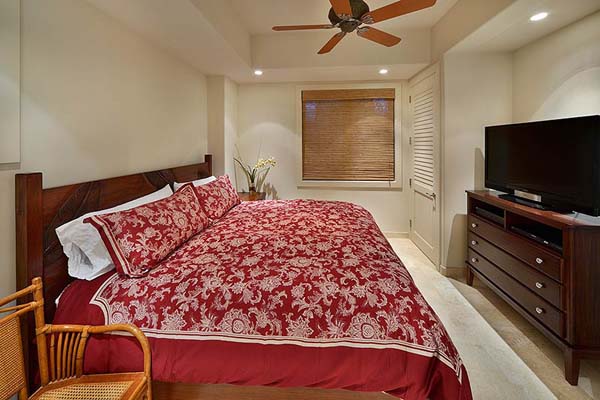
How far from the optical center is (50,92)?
5.83ft

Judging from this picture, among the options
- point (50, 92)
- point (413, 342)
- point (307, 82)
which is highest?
point (307, 82)

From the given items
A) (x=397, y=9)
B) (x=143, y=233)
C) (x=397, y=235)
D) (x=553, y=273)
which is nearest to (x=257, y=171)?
(x=397, y=235)

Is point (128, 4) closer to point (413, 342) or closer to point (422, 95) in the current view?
point (413, 342)

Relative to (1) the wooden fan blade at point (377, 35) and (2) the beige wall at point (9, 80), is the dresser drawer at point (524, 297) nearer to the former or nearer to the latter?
A: (1) the wooden fan blade at point (377, 35)


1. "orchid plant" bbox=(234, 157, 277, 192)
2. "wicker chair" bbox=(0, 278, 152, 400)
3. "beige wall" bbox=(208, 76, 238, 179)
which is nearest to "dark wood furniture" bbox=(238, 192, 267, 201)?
"orchid plant" bbox=(234, 157, 277, 192)

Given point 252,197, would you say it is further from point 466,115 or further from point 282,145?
point 466,115

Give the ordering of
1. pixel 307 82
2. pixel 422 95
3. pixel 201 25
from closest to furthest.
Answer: pixel 201 25, pixel 422 95, pixel 307 82

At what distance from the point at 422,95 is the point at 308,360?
370cm

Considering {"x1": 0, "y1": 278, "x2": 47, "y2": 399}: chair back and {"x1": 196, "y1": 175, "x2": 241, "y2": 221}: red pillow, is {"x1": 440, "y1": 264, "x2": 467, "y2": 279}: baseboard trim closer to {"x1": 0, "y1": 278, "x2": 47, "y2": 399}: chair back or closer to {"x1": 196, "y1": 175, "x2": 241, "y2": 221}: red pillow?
{"x1": 196, "y1": 175, "x2": 241, "y2": 221}: red pillow

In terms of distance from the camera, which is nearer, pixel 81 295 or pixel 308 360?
pixel 308 360

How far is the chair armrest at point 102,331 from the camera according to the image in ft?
4.33

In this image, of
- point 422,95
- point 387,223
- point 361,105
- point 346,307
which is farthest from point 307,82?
point 346,307

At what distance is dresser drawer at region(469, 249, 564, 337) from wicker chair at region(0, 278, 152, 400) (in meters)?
2.23

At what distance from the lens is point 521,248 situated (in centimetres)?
248
